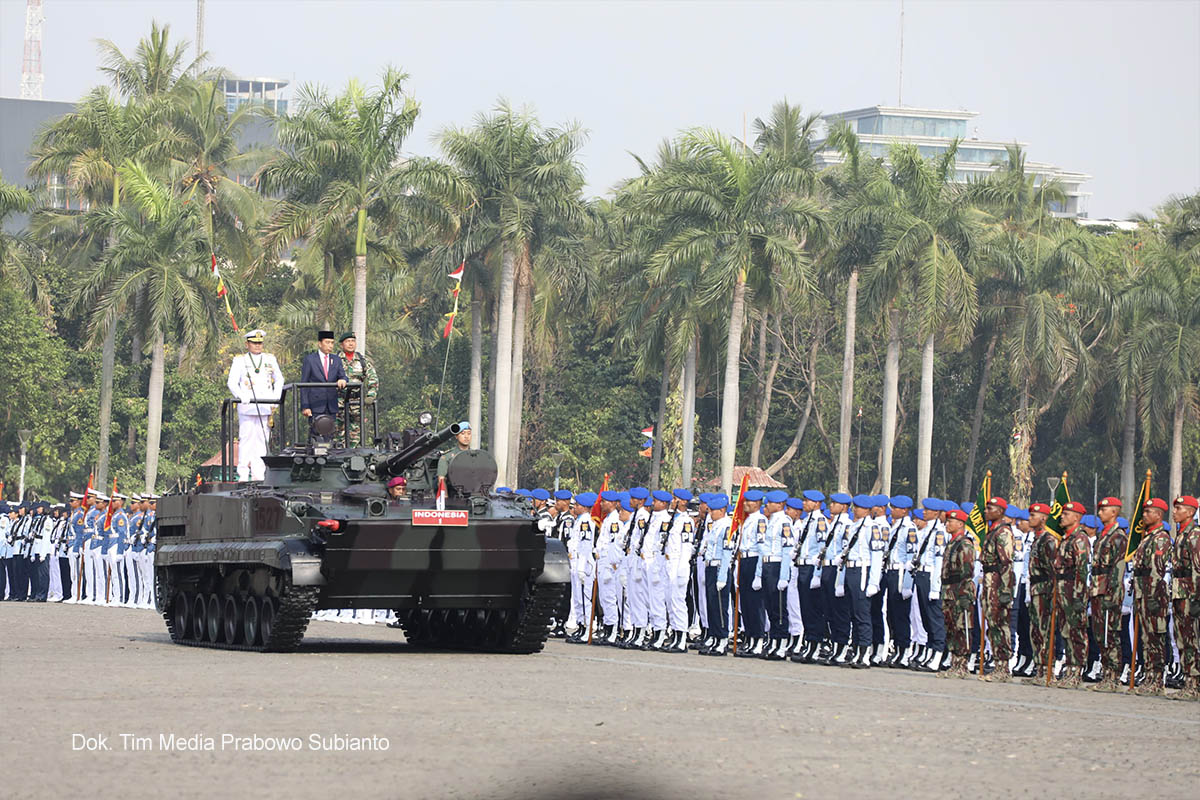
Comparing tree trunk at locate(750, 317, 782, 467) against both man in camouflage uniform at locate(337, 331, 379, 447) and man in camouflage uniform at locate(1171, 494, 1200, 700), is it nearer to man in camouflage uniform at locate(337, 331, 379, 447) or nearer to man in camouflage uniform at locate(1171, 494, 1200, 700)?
man in camouflage uniform at locate(337, 331, 379, 447)

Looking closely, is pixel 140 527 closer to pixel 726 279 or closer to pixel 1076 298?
pixel 726 279

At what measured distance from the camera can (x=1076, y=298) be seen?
52.3 m

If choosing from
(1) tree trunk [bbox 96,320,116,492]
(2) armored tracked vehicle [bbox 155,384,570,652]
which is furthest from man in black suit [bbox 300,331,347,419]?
(1) tree trunk [bbox 96,320,116,492]

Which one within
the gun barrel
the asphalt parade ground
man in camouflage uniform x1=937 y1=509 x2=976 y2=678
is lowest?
the asphalt parade ground

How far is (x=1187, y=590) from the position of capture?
15.7m

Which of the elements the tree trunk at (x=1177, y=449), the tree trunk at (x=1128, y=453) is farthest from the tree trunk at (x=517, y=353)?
the tree trunk at (x=1177, y=449)

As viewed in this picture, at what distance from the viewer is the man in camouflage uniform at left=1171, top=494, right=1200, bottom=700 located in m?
15.5

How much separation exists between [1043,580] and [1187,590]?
181 cm

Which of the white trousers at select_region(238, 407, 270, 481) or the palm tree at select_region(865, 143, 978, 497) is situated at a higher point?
the palm tree at select_region(865, 143, 978, 497)

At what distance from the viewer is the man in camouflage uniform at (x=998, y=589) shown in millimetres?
17172

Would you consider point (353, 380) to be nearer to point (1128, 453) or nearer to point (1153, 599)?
point (1153, 599)

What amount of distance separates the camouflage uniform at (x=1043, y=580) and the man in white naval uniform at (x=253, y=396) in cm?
838

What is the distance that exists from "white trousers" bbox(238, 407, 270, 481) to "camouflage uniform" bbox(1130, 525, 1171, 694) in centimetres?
976

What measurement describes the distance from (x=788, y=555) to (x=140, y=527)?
15.8 metres
